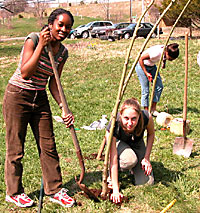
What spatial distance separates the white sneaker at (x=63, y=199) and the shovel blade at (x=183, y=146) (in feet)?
5.48

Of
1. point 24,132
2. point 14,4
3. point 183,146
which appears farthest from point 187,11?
point 24,132

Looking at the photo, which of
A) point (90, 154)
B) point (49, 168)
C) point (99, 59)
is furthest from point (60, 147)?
point (99, 59)

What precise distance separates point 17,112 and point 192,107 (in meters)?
4.30

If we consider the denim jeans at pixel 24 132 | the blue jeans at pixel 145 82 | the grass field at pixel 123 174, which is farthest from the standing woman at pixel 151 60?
the denim jeans at pixel 24 132

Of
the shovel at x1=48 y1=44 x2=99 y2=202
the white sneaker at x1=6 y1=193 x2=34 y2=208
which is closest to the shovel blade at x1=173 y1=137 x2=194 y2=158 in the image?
Result: the shovel at x1=48 y1=44 x2=99 y2=202

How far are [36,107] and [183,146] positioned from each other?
6.95 feet

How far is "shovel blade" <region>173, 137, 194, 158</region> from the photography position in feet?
13.2

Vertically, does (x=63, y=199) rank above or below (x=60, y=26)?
below

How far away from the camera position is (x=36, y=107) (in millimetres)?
2805

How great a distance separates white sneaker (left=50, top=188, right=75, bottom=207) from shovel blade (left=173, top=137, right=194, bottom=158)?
1.67m

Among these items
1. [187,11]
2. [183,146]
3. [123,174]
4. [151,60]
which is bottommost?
[123,174]

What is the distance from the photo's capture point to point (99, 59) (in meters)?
12.4

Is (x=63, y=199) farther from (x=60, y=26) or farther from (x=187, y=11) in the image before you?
(x=187, y=11)

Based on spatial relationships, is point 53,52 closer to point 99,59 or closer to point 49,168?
point 49,168
